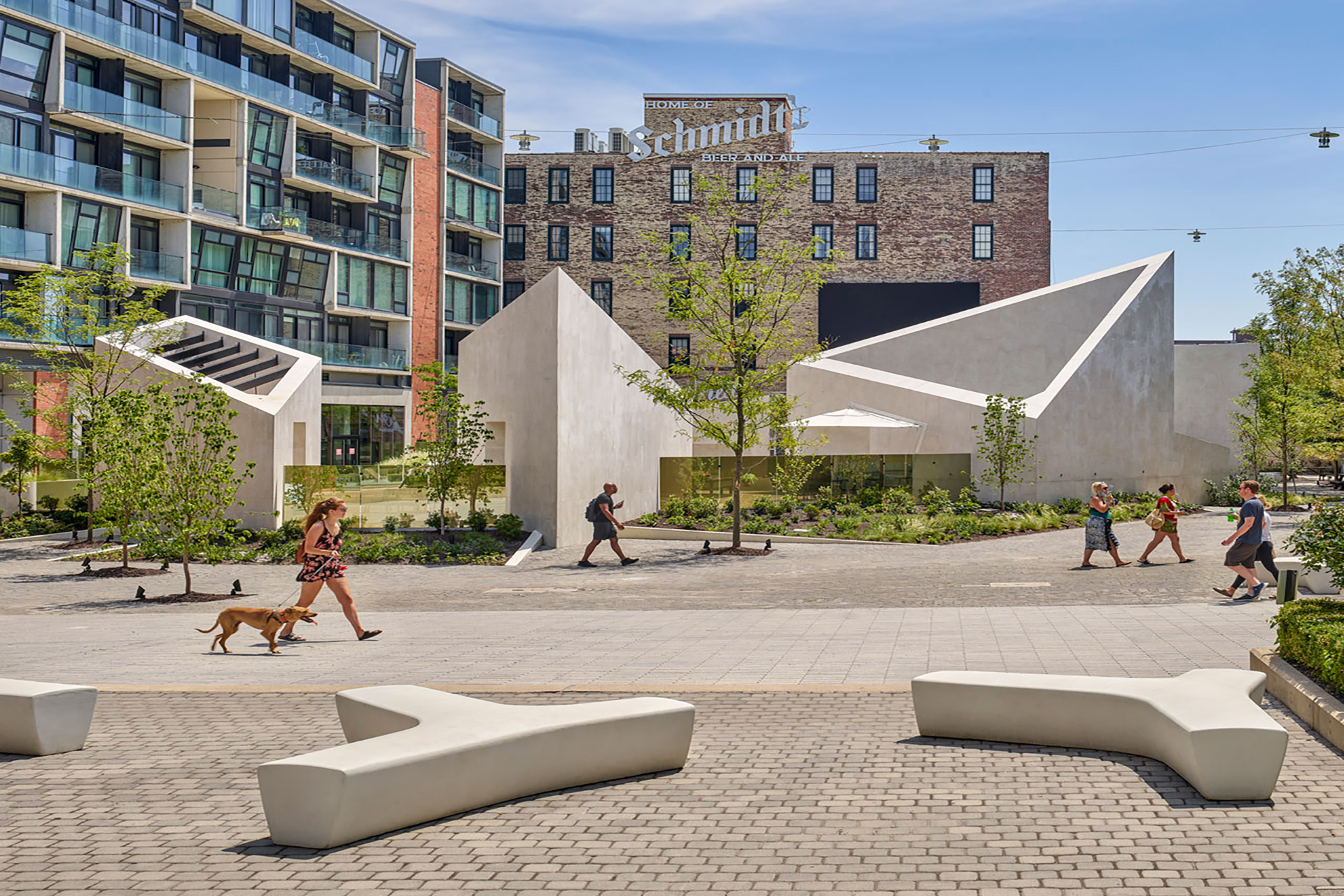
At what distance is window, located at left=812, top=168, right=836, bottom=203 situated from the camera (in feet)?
187

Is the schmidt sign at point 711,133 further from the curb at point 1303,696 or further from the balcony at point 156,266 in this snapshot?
the curb at point 1303,696

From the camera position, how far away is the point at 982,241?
56594 mm

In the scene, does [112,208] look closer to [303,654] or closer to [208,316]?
[208,316]

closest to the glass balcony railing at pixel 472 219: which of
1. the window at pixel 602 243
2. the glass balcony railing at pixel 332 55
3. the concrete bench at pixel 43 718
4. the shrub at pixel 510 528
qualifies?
the window at pixel 602 243

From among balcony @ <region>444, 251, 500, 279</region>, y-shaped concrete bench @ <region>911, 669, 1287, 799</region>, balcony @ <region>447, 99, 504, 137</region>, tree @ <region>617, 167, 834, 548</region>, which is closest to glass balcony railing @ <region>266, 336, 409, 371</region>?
balcony @ <region>444, 251, 500, 279</region>

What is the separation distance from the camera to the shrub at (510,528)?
22.9 metres

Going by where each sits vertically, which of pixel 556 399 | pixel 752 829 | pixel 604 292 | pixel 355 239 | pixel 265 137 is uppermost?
pixel 265 137

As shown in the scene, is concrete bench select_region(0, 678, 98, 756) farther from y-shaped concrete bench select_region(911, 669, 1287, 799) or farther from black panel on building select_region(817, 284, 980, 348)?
black panel on building select_region(817, 284, 980, 348)

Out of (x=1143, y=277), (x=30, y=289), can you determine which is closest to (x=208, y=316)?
(x=30, y=289)

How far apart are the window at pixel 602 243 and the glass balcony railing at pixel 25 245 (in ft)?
89.5

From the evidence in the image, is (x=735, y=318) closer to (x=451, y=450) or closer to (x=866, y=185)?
(x=451, y=450)

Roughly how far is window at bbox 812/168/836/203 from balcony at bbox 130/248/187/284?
30.4 metres

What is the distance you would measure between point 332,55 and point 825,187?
23903mm

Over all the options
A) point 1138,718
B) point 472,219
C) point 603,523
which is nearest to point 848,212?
point 472,219
